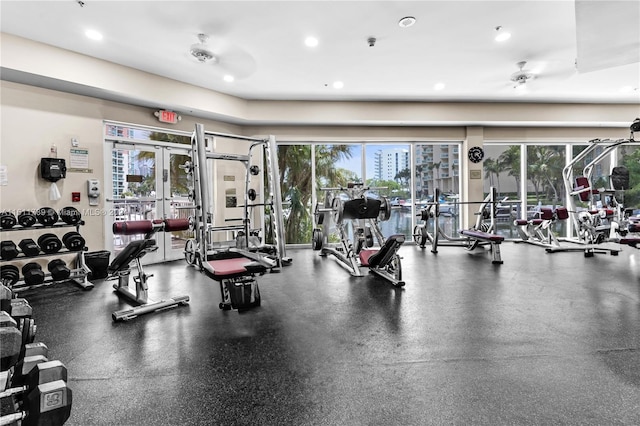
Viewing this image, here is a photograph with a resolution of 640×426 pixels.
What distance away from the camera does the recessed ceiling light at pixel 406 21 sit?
348cm

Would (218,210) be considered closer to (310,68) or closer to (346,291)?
(310,68)

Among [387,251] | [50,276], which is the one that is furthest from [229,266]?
[50,276]

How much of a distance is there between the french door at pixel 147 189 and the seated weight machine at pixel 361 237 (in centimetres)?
249

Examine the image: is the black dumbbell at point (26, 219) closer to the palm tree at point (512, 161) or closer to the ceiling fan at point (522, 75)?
the ceiling fan at point (522, 75)

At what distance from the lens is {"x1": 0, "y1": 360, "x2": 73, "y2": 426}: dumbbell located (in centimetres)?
85

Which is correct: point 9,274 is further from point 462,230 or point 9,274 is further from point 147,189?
point 462,230

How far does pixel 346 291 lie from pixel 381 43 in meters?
3.07

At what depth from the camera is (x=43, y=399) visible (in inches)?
33.4

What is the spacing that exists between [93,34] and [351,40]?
9.71 feet

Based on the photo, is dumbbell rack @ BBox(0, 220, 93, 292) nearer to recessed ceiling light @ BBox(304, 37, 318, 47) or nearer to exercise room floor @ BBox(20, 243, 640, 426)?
exercise room floor @ BBox(20, 243, 640, 426)

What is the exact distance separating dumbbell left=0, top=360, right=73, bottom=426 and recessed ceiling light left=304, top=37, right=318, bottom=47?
3.98 meters

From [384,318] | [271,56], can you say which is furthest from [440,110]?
[384,318]

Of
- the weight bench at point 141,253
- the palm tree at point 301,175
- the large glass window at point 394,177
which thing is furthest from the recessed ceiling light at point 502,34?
the weight bench at point 141,253

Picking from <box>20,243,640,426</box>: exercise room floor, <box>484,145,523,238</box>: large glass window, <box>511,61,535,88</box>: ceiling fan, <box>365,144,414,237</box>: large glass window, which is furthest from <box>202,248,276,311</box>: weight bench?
<box>484,145,523,238</box>: large glass window
